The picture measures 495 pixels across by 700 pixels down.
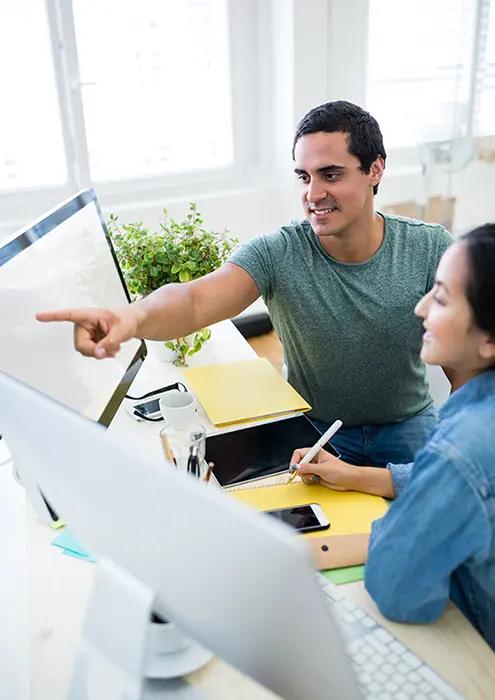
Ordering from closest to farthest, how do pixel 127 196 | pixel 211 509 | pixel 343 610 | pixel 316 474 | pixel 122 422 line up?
pixel 211 509
pixel 343 610
pixel 316 474
pixel 122 422
pixel 127 196

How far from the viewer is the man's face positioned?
157 centimetres

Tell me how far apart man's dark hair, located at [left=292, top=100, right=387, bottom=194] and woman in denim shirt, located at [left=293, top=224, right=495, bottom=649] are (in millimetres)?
717

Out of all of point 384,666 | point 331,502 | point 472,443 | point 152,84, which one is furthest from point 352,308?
point 152,84

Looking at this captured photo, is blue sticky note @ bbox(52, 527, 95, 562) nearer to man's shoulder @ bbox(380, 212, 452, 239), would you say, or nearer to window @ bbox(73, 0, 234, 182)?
man's shoulder @ bbox(380, 212, 452, 239)

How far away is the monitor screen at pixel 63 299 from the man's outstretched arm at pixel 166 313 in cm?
6

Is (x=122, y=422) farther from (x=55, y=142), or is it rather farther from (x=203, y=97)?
(x=203, y=97)

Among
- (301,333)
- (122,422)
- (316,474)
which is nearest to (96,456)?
(316,474)

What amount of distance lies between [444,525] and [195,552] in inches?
14.7

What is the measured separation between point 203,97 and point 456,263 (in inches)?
102

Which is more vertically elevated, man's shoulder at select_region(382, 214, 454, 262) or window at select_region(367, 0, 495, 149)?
window at select_region(367, 0, 495, 149)

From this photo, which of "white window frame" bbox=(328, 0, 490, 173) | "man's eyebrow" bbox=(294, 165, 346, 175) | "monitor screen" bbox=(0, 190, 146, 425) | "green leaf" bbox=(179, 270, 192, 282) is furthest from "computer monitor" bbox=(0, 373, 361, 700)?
"white window frame" bbox=(328, 0, 490, 173)

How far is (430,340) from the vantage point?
93cm

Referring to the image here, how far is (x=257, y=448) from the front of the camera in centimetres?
129

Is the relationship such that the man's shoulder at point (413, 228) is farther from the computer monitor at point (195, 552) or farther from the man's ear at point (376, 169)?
the computer monitor at point (195, 552)
